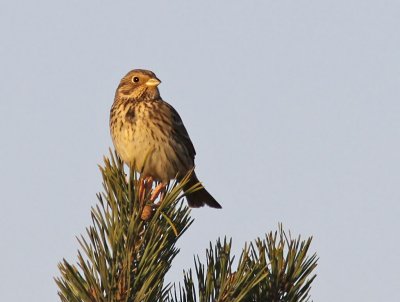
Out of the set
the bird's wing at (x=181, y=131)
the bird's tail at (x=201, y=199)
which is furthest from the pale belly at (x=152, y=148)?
the bird's tail at (x=201, y=199)

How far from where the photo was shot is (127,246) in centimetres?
391

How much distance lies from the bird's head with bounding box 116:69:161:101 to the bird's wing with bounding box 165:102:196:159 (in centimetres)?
27

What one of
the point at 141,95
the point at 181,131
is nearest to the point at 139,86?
the point at 141,95

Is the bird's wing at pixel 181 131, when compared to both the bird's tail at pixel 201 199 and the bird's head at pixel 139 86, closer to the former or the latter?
the bird's head at pixel 139 86

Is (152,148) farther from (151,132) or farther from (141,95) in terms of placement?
(141,95)

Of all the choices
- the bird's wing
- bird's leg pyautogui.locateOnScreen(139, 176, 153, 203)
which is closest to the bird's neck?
the bird's wing

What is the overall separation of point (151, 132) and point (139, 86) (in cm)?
102

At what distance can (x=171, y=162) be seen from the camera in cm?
858

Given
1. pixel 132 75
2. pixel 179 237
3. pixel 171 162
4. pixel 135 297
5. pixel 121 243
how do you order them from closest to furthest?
pixel 135 297 → pixel 121 243 → pixel 179 237 → pixel 171 162 → pixel 132 75

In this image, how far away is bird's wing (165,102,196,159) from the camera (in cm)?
906

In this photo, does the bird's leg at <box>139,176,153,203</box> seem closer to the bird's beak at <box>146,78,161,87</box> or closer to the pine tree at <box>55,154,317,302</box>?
Answer: the pine tree at <box>55,154,317,302</box>

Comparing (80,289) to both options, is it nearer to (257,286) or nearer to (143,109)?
(257,286)

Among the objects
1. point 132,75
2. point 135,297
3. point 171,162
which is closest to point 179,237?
point 135,297

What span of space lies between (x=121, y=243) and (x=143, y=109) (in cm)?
482
